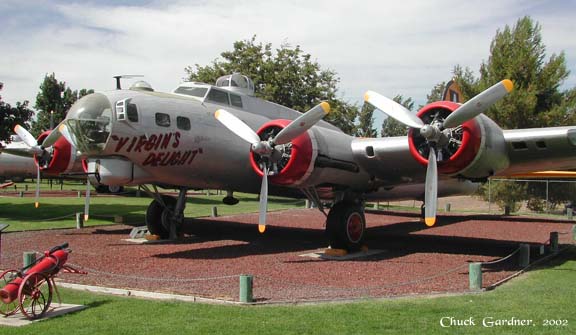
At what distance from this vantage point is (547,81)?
32125mm

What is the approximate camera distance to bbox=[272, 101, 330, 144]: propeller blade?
12.0 m

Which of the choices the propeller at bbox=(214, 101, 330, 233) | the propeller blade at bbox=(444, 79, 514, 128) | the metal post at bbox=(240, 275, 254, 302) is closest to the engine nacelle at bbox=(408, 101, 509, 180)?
the propeller blade at bbox=(444, 79, 514, 128)

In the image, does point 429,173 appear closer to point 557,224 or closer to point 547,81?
point 557,224

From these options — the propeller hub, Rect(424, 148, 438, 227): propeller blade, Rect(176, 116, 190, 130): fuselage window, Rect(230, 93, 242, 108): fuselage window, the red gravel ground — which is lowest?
the red gravel ground

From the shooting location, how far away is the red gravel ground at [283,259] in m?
9.61

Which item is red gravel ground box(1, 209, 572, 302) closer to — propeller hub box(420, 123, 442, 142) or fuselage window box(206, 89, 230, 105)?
propeller hub box(420, 123, 442, 142)

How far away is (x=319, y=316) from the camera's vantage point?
24.2 ft

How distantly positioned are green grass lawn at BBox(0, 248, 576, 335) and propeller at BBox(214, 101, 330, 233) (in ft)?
13.3

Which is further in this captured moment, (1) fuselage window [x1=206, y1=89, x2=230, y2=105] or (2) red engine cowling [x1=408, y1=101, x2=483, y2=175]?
(1) fuselage window [x1=206, y1=89, x2=230, y2=105]

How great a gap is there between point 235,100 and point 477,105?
703 cm

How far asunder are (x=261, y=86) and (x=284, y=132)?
29790 mm

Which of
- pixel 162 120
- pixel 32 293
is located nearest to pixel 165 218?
pixel 162 120

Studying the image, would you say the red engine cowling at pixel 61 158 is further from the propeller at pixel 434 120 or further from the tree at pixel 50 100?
the tree at pixel 50 100

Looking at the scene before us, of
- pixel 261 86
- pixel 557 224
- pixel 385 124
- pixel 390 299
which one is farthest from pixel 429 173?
pixel 385 124
